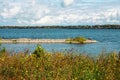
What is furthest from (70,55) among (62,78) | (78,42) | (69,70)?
(78,42)

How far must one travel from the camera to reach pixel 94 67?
1404cm

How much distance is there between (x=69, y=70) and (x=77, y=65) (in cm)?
141

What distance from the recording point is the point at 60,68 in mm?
13023

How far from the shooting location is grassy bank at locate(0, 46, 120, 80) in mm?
12352

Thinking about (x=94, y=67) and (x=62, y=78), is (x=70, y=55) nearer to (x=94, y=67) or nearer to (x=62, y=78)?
Answer: (x=94, y=67)

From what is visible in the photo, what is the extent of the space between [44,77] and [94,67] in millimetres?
2616

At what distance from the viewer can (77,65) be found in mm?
14250

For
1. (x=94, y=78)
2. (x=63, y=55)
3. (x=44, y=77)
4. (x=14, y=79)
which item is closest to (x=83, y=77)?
(x=94, y=78)

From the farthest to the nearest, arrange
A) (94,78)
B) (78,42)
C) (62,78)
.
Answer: (78,42), (94,78), (62,78)

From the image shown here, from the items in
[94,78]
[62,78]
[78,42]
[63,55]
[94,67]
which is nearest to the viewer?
[62,78]

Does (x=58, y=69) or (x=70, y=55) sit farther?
(x=70, y=55)

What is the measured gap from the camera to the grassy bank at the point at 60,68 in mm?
12352

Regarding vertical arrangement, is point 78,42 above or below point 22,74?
below

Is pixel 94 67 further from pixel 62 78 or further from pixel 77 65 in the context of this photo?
pixel 62 78
